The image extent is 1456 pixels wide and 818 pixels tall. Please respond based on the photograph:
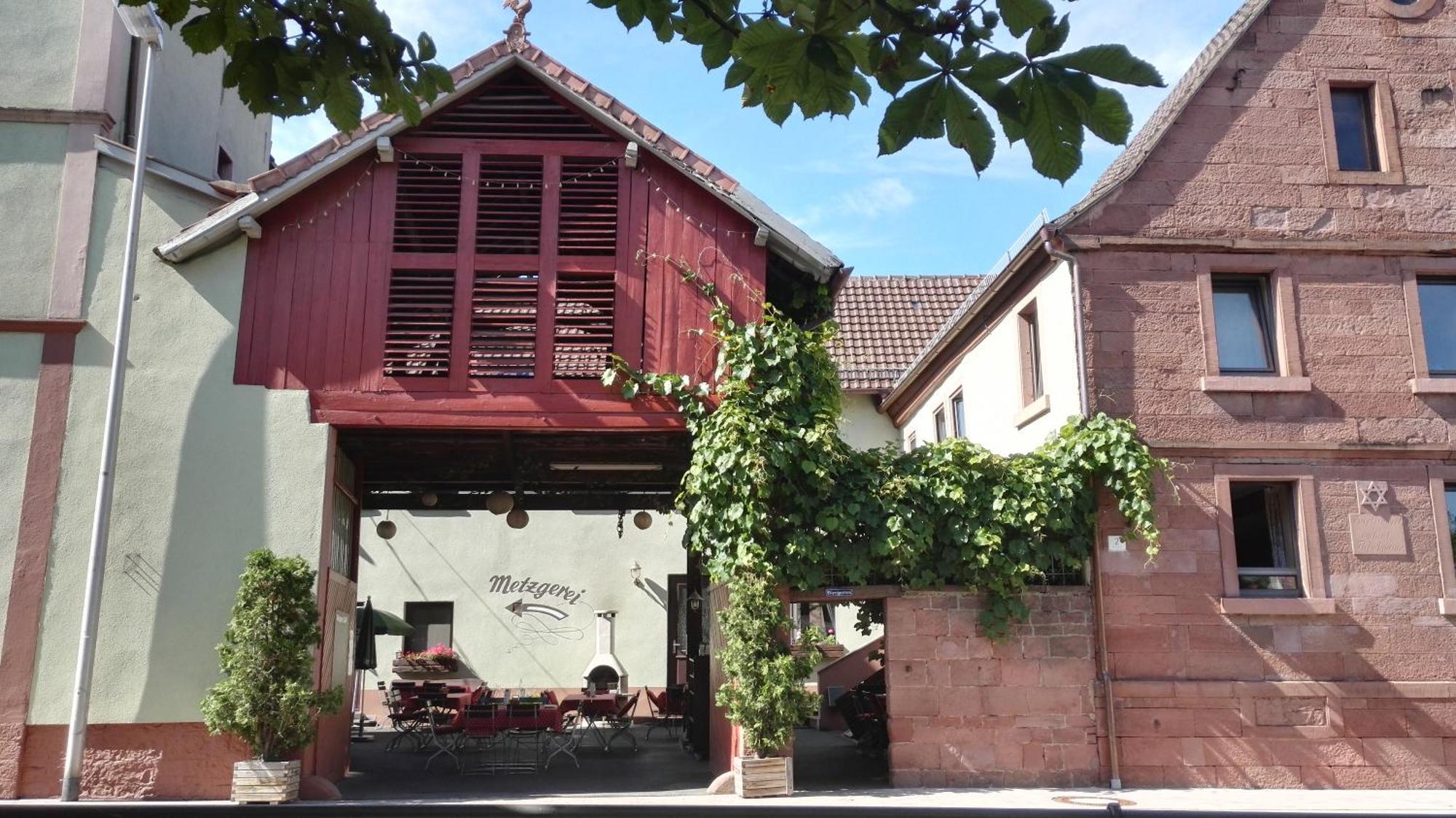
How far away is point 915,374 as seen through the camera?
67.8 ft

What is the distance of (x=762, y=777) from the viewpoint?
37.2ft

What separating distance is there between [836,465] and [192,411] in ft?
20.0

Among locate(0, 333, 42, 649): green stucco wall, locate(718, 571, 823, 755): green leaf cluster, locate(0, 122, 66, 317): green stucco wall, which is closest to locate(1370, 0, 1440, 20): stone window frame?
locate(718, 571, 823, 755): green leaf cluster

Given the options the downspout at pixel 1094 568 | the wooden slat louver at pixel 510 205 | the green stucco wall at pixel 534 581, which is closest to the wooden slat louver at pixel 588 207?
the wooden slat louver at pixel 510 205

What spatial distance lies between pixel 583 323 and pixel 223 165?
27.2 ft

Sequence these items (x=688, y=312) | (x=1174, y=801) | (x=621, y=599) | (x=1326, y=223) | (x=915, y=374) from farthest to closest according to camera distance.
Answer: (x=621, y=599)
(x=915, y=374)
(x=1326, y=223)
(x=688, y=312)
(x=1174, y=801)

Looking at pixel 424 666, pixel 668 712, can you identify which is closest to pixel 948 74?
pixel 668 712

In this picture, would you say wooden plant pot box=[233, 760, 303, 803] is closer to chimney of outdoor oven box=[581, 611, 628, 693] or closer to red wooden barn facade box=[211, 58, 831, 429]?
red wooden barn facade box=[211, 58, 831, 429]

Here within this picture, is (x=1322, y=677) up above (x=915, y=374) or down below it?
below

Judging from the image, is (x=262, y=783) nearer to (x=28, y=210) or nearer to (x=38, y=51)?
(x=28, y=210)

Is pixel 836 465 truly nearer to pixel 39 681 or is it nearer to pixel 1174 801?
pixel 1174 801

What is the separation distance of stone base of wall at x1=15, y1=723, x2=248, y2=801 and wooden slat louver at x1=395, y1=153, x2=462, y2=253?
492 centimetres

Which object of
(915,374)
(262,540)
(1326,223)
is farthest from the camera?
(915,374)

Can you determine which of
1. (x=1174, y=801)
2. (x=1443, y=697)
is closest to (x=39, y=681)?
(x=1174, y=801)
